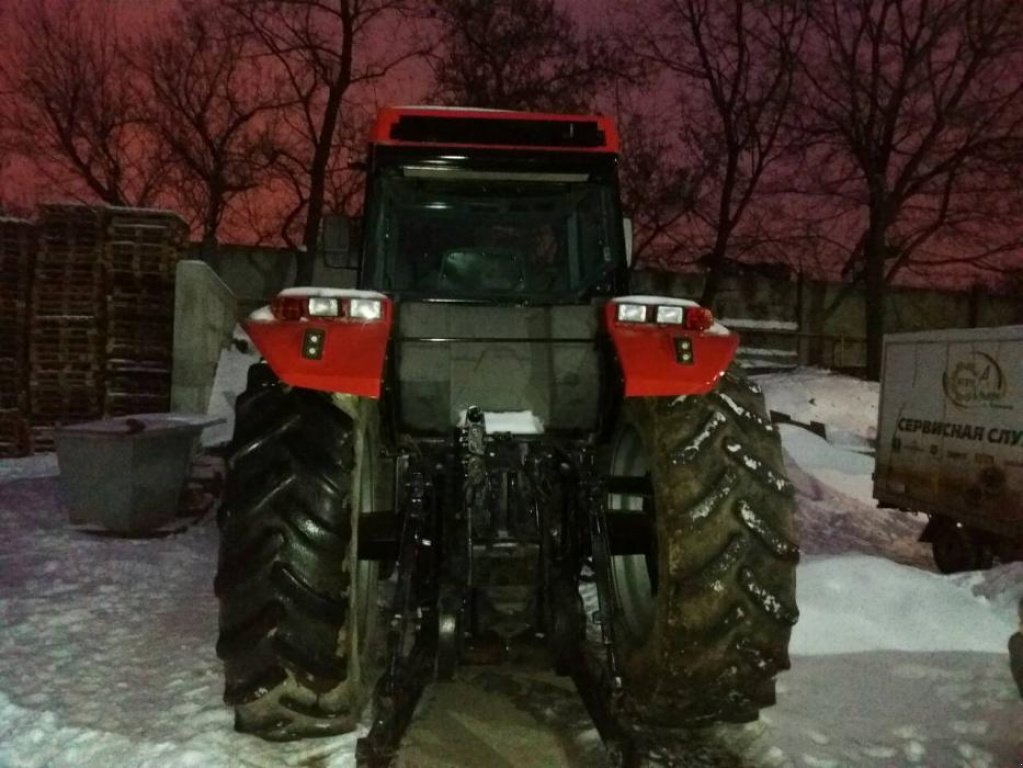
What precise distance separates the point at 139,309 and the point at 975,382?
11024 millimetres

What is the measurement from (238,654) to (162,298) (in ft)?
36.5

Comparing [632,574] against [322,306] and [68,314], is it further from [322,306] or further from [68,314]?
[68,314]

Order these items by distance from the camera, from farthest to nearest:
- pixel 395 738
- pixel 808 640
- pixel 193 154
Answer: pixel 193 154
pixel 808 640
pixel 395 738

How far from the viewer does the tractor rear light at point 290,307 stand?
360 centimetres

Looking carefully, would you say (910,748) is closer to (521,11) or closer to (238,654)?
(238,654)

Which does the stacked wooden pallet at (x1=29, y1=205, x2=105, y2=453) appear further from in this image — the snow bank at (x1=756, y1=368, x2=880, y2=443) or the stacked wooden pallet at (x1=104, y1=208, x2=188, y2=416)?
→ the snow bank at (x1=756, y1=368, x2=880, y2=443)

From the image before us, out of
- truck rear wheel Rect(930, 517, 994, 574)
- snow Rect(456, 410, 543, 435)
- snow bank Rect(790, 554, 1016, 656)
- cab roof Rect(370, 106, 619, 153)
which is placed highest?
cab roof Rect(370, 106, 619, 153)

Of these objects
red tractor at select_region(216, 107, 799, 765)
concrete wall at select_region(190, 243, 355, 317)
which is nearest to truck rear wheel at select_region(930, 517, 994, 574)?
red tractor at select_region(216, 107, 799, 765)

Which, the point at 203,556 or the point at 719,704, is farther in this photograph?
the point at 203,556

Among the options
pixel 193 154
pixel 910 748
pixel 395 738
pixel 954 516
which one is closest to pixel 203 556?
pixel 395 738

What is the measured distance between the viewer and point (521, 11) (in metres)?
23.9

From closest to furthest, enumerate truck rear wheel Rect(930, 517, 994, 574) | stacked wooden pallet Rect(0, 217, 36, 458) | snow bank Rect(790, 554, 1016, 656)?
snow bank Rect(790, 554, 1016, 656)
truck rear wheel Rect(930, 517, 994, 574)
stacked wooden pallet Rect(0, 217, 36, 458)

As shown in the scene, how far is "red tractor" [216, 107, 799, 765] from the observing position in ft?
11.5

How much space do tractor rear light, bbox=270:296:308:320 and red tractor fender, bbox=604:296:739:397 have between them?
1228 mm
